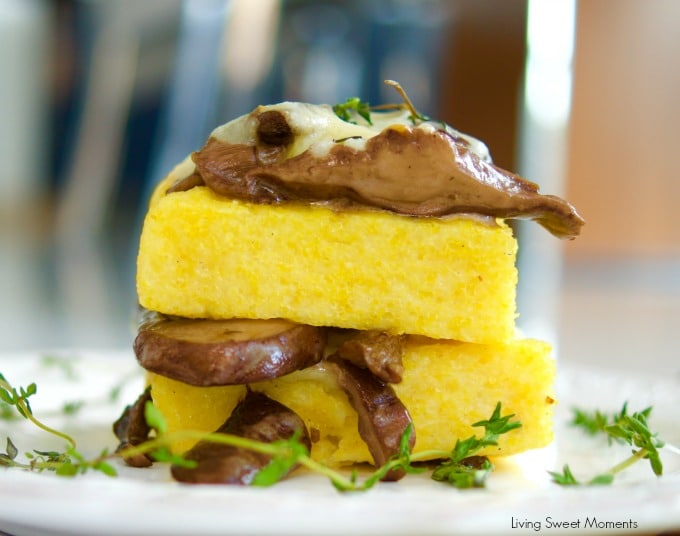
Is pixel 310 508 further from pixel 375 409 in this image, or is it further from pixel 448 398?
pixel 448 398

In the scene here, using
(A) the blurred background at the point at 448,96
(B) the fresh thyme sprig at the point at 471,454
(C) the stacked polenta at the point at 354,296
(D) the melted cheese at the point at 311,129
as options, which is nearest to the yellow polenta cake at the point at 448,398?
(C) the stacked polenta at the point at 354,296

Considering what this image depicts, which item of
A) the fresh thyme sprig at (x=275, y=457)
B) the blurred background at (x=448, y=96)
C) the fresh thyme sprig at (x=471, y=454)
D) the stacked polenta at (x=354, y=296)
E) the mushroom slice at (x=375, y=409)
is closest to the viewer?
the fresh thyme sprig at (x=275, y=457)

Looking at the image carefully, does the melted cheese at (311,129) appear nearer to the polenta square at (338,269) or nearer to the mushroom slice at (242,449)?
the polenta square at (338,269)

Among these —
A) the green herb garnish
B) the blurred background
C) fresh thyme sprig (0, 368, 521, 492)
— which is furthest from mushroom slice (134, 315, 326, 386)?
the blurred background

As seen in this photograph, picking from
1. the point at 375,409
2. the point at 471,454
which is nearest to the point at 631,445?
the point at 471,454

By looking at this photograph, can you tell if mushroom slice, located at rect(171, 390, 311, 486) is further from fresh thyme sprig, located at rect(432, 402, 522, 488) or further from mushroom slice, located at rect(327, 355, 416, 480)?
fresh thyme sprig, located at rect(432, 402, 522, 488)
